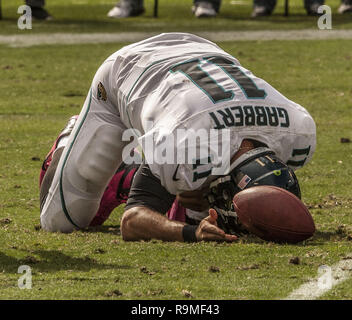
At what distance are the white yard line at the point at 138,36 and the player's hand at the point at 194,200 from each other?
12.4 metres

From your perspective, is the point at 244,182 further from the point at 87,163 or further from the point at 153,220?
the point at 87,163

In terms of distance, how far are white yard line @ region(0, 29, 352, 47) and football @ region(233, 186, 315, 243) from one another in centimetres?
1287

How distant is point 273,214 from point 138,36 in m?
13.6

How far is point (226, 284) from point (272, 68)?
35.7 feet

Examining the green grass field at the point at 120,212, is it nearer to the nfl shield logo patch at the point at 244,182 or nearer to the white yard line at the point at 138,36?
the nfl shield logo patch at the point at 244,182

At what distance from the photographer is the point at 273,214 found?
6109 mm

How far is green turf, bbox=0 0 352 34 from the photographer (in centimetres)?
2109

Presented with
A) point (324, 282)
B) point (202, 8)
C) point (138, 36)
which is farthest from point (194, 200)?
point (202, 8)

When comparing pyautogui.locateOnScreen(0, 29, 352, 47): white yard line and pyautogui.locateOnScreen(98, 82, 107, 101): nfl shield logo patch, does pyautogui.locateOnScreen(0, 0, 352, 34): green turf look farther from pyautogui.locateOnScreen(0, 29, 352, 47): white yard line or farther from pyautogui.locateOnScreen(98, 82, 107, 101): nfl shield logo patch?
pyautogui.locateOnScreen(98, 82, 107, 101): nfl shield logo patch

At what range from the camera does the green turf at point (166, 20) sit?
21094 mm

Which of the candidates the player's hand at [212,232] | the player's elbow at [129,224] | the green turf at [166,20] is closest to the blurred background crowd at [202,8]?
the green turf at [166,20]

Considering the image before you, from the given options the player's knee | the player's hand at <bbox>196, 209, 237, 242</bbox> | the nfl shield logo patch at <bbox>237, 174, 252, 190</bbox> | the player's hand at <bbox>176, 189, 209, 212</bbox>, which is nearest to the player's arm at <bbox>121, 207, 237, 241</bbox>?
the player's hand at <bbox>196, 209, 237, 242</bbox>

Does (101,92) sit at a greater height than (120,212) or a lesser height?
greater
